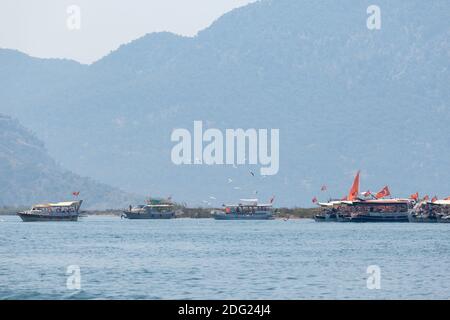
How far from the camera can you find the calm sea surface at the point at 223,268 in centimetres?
8269

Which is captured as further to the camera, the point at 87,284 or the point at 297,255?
the point at 297,255

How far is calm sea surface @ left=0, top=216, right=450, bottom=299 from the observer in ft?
271

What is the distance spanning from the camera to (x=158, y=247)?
448ft

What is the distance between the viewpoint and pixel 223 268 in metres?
103

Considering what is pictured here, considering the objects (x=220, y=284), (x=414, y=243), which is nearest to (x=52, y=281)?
(x=220, y=284)
